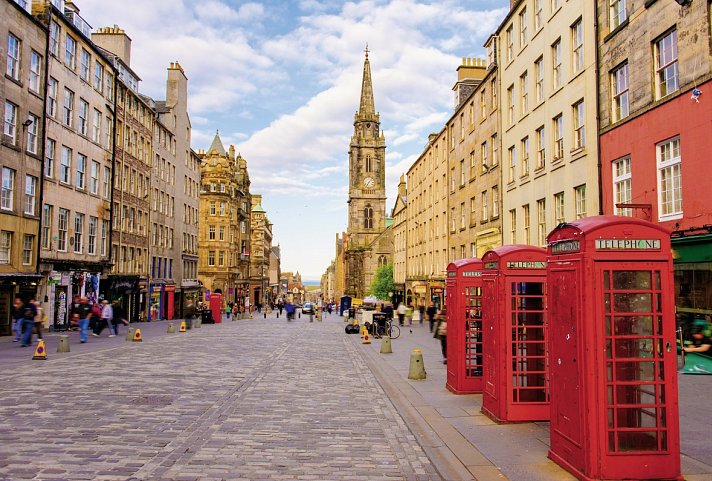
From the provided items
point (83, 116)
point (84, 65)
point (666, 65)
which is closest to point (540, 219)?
point (666, 65)

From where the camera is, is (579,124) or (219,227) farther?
(219,227)

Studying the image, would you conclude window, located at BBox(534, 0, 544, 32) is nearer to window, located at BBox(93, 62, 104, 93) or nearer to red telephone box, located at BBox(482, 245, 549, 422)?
red telephone box, located at BBox(482, 245, 549, 422)

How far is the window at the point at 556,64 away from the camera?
2417 cm

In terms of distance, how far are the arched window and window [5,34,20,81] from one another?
90.7 metres

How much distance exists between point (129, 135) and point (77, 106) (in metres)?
9.52

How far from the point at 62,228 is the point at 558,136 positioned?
27.4m

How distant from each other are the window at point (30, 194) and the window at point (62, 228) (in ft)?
10.3

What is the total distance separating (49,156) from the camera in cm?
3153

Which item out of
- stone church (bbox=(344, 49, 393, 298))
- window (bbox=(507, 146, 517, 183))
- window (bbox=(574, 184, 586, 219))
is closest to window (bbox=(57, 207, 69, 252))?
window (bbox=(507, 146, 517, 183))

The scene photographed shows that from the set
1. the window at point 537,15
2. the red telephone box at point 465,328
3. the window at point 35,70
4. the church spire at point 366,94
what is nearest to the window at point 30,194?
the window at point 35,70

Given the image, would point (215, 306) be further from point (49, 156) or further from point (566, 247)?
point (566, 247)

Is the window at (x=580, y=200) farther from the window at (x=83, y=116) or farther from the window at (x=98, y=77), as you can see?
the window at (x=98, y=77)

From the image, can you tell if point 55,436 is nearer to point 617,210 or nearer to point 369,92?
point 617,210

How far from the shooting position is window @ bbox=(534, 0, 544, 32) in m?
26.1
